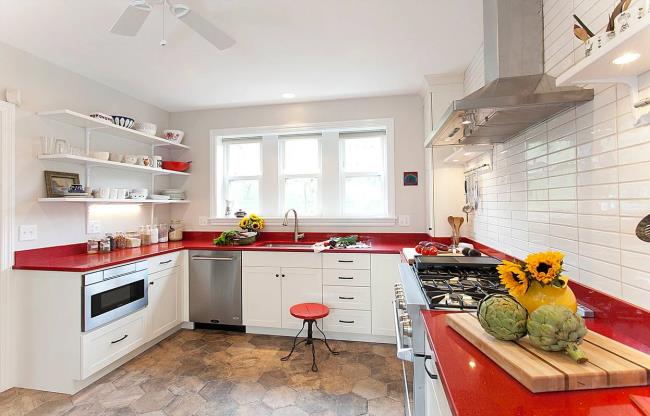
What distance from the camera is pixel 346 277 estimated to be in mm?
2779

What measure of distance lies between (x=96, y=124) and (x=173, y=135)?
941mm

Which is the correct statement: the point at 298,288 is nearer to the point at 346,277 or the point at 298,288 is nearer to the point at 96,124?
the point at 346,277

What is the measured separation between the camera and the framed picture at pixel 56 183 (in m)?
2.35

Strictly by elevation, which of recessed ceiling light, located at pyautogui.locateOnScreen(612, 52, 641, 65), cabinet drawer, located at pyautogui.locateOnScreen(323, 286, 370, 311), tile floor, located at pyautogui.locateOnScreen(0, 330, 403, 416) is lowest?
tile floor, located at pyautogui.locateOnScreen(0, 330, 403, 416)

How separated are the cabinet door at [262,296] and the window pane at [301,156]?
128cm

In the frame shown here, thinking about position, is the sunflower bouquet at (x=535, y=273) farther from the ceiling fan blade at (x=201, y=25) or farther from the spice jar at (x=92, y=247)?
the spice jar at (x=92, y=247)

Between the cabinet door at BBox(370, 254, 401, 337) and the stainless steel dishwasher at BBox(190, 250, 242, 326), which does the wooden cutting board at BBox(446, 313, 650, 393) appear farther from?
the stainless steel dishwasher at BBox(190, 250, 242, 326)

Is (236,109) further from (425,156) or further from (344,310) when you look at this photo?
(344,310)

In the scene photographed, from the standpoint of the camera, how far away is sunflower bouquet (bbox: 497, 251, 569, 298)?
80 cm

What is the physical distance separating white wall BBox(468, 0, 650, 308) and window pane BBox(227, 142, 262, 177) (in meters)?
2.81

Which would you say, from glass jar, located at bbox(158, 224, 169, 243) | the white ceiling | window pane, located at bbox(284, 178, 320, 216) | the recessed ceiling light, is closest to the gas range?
the recessed ceiling light

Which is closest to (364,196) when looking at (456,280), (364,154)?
(364,154)

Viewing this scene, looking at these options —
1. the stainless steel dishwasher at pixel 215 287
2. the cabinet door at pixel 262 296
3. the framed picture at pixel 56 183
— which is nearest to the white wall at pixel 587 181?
the cabinet door at pixel 262 296

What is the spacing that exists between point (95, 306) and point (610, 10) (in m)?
3.20
